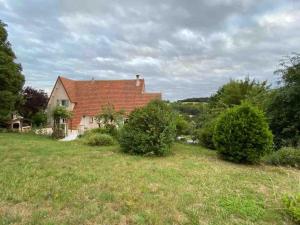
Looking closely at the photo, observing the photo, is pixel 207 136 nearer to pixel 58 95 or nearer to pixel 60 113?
pixel 60 113

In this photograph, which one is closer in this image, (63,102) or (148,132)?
(148,132)

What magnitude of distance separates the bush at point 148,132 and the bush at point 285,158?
134 inches

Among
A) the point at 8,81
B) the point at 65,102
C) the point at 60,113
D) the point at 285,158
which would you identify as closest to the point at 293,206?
the point at 285,158

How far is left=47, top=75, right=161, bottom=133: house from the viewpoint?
29656 millimetres

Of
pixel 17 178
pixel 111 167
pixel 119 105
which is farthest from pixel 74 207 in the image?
pixel 119 105

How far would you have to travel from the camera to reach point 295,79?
13.8 metres

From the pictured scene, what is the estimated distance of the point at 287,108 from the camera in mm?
13773

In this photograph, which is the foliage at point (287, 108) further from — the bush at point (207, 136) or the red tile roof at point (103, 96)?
the red tile roof at point (103, 96)

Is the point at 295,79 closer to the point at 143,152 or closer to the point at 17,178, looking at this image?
the point at 143,152

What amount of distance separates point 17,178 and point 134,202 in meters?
2.65

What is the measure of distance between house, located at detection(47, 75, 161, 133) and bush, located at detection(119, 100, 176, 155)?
18.2 metres

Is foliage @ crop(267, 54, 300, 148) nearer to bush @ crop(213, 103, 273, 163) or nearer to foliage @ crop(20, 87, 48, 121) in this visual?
bush @ crop(213, 103, 273, 163)

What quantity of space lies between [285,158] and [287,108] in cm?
444

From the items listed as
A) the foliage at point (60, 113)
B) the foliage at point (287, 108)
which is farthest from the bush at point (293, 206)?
the foliage at point (60, 113)
